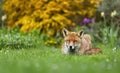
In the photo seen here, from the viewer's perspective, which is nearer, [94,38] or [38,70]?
[38,70]

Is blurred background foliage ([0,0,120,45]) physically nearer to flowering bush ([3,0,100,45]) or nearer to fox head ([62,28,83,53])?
flowering bush ([3,0,100,45])

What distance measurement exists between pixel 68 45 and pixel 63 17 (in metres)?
8.72

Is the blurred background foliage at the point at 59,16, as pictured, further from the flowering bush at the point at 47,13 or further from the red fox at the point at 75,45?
the red fox at the point at 75,45

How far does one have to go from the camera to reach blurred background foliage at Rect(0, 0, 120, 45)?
21688 mm

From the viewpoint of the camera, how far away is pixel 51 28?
22.2 metres

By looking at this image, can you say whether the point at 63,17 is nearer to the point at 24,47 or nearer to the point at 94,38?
the point at 94,38

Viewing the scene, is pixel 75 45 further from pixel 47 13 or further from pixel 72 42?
pixel 47 13

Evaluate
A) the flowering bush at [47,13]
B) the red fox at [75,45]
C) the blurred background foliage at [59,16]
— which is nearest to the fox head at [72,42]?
the red fox at [75,45]

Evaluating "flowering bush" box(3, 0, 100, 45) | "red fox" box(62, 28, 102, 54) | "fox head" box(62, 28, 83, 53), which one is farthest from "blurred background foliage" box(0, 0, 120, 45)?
"fox head" box(62, 28, 83, 53)

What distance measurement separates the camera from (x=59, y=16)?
2200 centimetres

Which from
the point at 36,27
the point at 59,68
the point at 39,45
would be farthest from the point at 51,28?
the point at 59,68

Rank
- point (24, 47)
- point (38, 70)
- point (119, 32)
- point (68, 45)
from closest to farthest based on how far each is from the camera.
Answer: point (38, 70)
point (68, 45)
point (24, 47)
point (119, 32)

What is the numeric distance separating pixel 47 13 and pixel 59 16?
0.57 m

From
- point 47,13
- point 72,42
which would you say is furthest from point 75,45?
point 47,13
